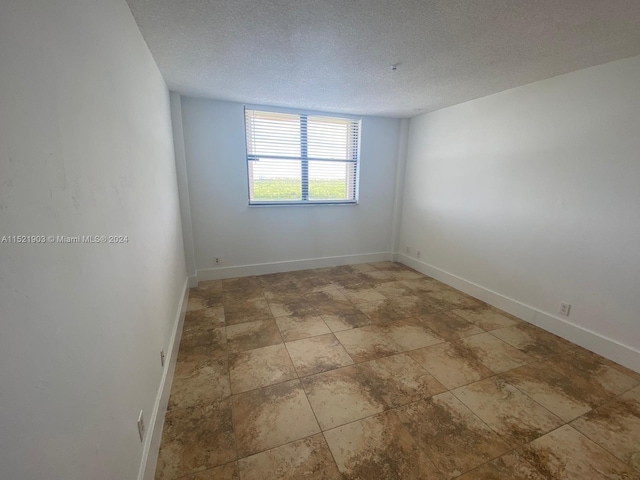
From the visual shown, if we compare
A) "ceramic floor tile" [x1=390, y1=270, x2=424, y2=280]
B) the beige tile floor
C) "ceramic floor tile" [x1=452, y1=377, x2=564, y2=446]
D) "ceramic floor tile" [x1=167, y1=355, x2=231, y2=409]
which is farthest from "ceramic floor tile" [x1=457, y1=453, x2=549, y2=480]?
"ceramic floor tile" [x1=390, y1=270, x2=424, y2=280]

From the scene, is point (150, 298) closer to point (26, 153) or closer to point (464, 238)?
point (26, 153)

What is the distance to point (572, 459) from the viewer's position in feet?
4.60

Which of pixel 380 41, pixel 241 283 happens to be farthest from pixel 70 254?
pixel 241 283

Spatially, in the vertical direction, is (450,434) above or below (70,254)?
below

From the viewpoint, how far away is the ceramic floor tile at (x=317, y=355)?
207 cm

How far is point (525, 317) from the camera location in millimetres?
2770

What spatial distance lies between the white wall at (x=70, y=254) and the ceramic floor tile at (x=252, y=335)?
884mm

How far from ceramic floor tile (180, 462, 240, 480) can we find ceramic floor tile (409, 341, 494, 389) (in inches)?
57.3

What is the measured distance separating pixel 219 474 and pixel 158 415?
541 mm

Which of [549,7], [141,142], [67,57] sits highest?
[549,7]

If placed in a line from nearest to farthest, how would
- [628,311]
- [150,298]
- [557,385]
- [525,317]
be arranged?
[150,298] → [557,385] → [628,311] → [525,317]

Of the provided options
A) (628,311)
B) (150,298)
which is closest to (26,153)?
(150,298)

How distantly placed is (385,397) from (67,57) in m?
2.27

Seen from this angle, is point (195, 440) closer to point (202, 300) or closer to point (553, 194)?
point (202, 300)
